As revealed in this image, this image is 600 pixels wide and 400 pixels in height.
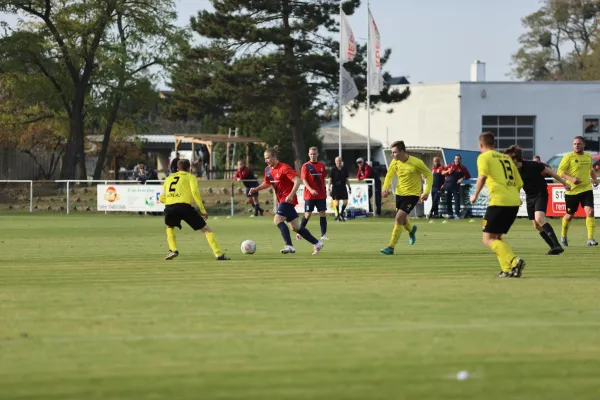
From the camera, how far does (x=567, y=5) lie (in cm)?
9338

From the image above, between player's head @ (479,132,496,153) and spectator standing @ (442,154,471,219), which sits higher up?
player's head @ (479,132,496,153)

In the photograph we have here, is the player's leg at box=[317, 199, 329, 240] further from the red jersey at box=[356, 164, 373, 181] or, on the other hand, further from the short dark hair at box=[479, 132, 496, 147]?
the red jersey at box=[356, 164, 373, 181]

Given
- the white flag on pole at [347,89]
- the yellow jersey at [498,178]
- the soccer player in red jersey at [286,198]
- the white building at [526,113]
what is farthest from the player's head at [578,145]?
the white building at [526,113]

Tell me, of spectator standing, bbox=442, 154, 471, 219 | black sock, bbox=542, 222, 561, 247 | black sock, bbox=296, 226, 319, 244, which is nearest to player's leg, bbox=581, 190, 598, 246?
black sock, bbox=542, 222, 561, 247

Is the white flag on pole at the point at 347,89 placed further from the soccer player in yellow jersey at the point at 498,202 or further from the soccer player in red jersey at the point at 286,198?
the soccer player in yellow jersey at the point at 498,202

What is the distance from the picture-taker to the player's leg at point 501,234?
13734 millimetres

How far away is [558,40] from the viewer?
97.3 m

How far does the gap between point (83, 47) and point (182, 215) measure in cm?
4048

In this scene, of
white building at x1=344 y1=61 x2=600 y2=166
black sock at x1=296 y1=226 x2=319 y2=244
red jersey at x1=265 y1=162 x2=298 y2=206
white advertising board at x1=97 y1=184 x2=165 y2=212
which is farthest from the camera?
white building at x1=344 y1=61 x2=600 y2=166

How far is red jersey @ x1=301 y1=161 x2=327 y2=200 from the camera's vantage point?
23.3 m

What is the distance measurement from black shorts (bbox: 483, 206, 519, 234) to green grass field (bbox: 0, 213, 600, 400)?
2.14 feet

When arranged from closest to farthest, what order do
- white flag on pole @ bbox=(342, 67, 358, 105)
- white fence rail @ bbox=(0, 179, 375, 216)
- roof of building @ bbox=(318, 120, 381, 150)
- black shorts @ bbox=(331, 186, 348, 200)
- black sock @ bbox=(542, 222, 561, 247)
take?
1. black sock @ bbox=(542, 222, 561, 247)
2. black shorts @ bbox=(331, 186, 348, 200)
3. white fence rail @ bbox=(0, 179, 375, 216)
4. white flag on pole @ bbox=(342, 67, 358, 105)
5. roof of building @ bbox=(318, 120, 381, 150)

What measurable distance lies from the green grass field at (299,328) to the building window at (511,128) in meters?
48.5

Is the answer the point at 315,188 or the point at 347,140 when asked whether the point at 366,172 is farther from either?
the point at 347,140
